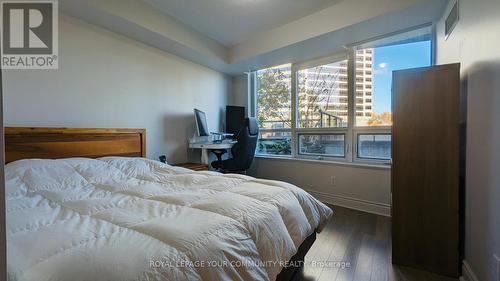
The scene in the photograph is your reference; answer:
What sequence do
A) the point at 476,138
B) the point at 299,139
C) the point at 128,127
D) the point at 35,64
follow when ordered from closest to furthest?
the point at 476,138
the point at 35,64
the point at 128,127
the point at 299,139

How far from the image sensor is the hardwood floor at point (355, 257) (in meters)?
1.63

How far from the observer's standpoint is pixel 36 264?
2.18 feet

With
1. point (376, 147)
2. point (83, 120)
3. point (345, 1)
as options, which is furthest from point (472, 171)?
point (83, 120)

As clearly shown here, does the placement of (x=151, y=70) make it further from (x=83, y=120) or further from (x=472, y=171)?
(x=472, y=171)

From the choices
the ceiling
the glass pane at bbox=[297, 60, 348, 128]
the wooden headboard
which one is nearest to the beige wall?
the glass pane at bbox=[297, 60, 348, 128]

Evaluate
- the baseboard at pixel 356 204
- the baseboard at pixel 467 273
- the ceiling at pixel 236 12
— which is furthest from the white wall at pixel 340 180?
the ceiling at pixel 236 12

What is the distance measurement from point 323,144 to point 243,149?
1.29 m

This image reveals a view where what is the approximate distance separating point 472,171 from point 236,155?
8.17 feet

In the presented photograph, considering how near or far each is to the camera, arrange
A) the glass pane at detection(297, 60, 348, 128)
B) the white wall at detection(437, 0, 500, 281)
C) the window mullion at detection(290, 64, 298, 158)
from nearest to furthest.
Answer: the white wall at detection(437, 0, 500, 281) < the glass pane at detection(297, 60, 348, 128) < the window mullion at detection(290, 64, 298, 158)

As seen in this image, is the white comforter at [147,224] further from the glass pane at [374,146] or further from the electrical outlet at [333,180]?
the glass pane at [374,146]

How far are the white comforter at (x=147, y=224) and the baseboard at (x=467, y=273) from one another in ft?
3.03

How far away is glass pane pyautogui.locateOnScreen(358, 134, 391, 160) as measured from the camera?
9.87 feet

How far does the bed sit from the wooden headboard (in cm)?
1

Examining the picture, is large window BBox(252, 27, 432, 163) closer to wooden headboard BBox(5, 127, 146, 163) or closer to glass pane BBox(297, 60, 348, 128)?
glass pane BBox(297, 60, 348, 128)
